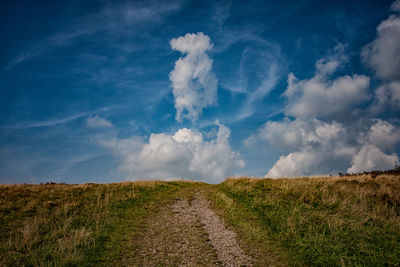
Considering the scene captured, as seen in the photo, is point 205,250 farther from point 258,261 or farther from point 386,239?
point 386,239

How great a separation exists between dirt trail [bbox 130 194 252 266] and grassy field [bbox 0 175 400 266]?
0.58 meters

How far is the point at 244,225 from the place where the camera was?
13195 mm

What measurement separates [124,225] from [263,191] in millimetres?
11322

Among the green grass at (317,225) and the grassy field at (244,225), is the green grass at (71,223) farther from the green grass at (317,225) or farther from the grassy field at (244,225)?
the green grass at (317,225)

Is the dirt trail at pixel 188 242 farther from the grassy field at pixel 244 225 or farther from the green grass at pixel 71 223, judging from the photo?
the green grass at pixel 71 223

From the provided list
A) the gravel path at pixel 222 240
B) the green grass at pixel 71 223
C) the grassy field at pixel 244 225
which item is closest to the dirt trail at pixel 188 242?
the gravel path at pixel 222 240

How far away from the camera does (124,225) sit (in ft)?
44.3

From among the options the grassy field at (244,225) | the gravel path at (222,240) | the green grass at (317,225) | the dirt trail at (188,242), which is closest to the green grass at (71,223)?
the grassy field at (244,225)

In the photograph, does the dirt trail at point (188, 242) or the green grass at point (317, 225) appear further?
the dirt trail at point (188, 242)

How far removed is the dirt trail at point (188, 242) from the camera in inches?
384

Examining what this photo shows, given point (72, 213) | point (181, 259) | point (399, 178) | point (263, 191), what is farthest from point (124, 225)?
point (399, 178)

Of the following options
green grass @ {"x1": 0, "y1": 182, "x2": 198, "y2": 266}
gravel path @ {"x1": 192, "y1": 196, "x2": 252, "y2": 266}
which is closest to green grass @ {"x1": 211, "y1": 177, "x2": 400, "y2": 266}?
gravel path @ {"x1": 192, "y1": 196, "x2": 252, "y2": 266}

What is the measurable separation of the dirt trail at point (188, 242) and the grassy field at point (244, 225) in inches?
22.8

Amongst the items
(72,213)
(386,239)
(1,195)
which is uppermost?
(1,195)
